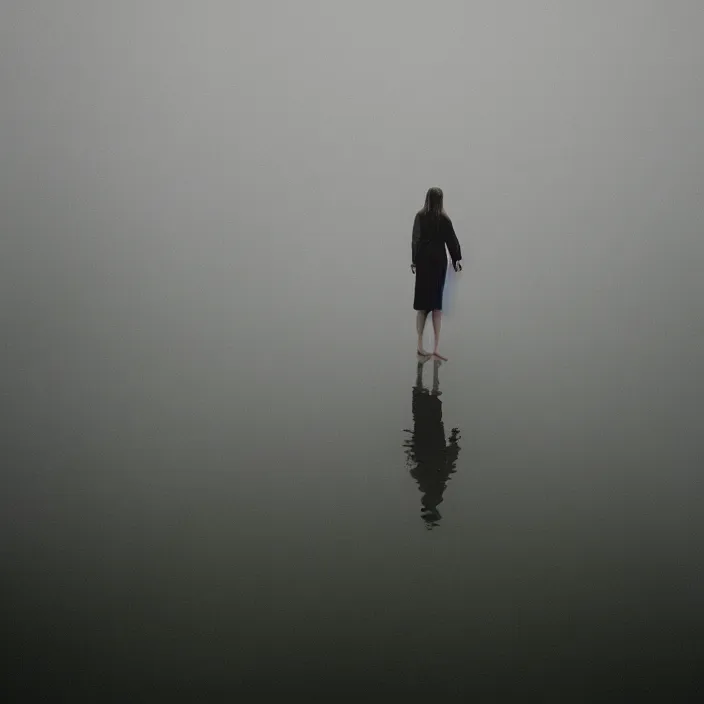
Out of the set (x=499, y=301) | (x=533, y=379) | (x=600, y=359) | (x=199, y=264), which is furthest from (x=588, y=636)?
(x=199, y=264)

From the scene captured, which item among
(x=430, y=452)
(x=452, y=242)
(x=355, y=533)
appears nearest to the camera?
(x=355, y=533)

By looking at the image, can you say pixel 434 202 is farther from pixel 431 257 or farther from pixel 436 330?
pixel 436 330

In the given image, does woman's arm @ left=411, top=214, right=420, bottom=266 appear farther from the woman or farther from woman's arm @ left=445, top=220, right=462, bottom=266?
woman's arm @ left=445, top=220, right=462, bottom=266

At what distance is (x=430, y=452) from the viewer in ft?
12.2

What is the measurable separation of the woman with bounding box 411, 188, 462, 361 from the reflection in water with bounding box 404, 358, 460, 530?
1410mm

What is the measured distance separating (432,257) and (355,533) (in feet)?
12.1

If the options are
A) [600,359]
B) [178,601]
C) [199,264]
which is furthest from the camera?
[199,264]

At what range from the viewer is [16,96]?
13.6 meters

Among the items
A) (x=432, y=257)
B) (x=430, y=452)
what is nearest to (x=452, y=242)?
(x=432, y=257)

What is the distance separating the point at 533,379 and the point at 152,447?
2.83m

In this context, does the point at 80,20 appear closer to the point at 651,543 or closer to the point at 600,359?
the point at 600,359

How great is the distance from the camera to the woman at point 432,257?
19.7 ft

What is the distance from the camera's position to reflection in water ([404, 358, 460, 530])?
3.11m

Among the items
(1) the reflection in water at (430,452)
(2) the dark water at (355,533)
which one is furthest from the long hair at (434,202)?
(1) the reflection in water at (430,452)
